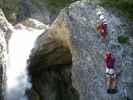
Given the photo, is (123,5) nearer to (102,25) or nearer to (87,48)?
(102,25)

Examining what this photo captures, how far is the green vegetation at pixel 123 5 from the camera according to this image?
26.3m

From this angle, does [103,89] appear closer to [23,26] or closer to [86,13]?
[86,13]

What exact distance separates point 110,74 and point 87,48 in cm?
336

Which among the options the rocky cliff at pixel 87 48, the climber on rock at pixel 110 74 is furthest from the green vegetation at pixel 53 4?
the climber on rock at pixel 110 74

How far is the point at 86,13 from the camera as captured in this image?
87.4 ft

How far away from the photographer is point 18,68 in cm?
3597

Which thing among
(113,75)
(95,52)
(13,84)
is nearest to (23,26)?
(13,84)

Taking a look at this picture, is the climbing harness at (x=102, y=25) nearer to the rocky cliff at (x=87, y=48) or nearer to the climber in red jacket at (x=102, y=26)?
the climber in red jacket at (x=102, y=26)

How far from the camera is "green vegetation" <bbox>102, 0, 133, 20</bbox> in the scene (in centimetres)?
2630

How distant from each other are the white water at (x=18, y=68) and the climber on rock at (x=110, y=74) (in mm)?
13680

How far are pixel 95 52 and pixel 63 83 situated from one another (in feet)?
36.2

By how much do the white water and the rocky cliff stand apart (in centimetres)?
276

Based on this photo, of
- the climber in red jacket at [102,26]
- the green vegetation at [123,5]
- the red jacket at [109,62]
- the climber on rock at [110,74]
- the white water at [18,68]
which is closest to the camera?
the climber on rock at [110,74]

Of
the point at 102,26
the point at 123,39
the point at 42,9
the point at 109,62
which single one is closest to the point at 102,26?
the point at 102,26
